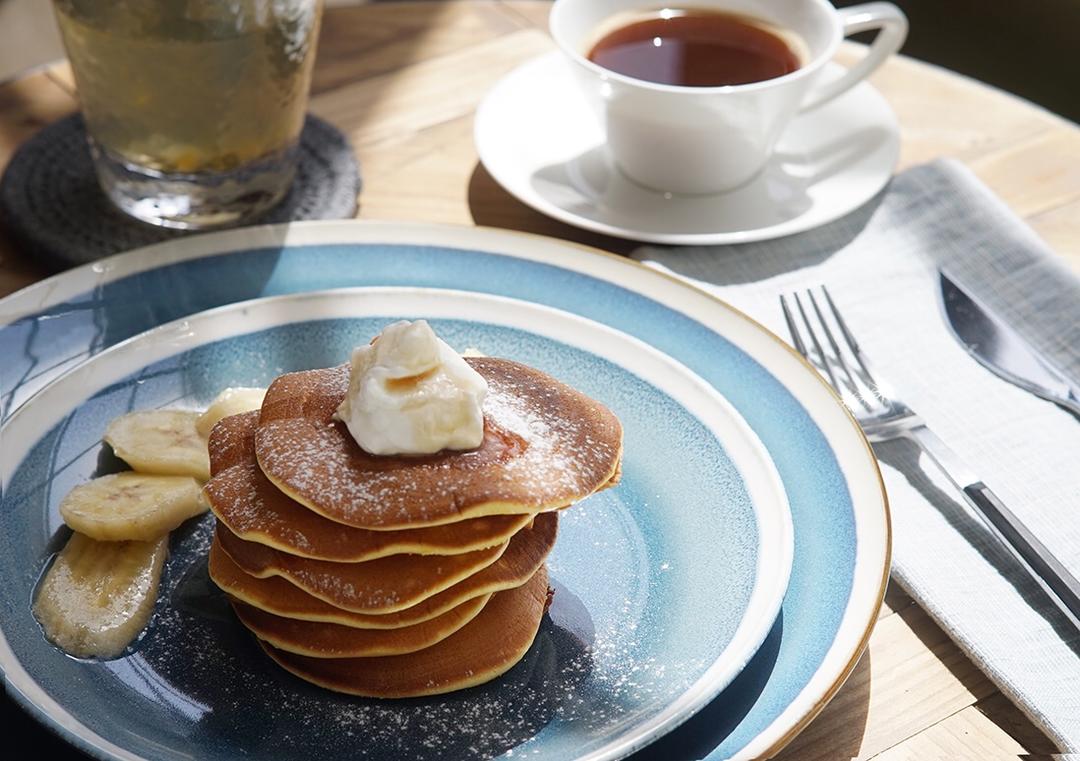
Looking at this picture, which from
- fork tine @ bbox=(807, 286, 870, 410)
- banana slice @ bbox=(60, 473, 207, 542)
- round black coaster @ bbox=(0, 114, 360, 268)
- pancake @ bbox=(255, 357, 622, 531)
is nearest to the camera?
pancake @ bbox=(255, 357, 622, 531)

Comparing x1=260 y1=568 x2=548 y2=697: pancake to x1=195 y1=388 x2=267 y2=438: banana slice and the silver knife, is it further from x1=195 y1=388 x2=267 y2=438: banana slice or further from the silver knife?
the silver knife

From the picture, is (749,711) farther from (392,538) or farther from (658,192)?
(658,192)

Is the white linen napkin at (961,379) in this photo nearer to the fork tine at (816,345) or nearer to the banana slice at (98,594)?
the fork tine at (816,345)

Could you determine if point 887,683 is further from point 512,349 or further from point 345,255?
point 345,255

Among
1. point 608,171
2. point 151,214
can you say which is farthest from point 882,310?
point 151,214

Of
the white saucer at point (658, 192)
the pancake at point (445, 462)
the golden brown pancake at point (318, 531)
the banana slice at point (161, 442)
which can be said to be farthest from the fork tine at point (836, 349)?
the banana slice at point (161, 442)

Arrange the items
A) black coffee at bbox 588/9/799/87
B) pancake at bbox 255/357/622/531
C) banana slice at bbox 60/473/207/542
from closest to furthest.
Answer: pancake at bbox 255/357/622/531 < banana slice at bbox 60/473/207/542 < black coffee at bbox 588/9/799/87

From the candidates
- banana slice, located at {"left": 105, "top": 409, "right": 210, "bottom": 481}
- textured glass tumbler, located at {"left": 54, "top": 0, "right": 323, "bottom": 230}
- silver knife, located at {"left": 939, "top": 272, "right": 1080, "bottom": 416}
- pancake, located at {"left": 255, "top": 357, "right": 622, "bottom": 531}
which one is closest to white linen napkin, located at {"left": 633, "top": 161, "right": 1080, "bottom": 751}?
silver knife, located at {"left": 939, "top": 272, "right": 1080, "bottom": 416}
